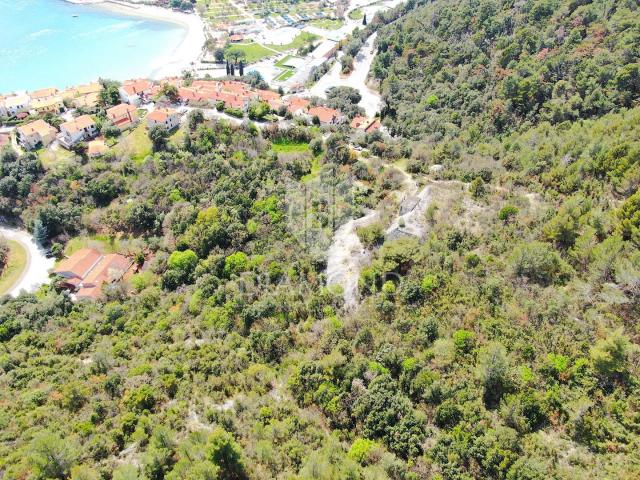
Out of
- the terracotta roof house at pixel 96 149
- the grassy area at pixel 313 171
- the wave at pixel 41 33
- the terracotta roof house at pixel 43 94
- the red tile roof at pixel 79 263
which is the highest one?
the wave at pixel 41 33

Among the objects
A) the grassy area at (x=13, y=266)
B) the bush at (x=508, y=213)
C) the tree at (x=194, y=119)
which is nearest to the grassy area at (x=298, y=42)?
the tree at (x=194, y=119)

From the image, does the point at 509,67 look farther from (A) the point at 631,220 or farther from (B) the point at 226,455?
(B) the point at 226,455

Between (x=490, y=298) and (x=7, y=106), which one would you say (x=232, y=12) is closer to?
(x=7, y=106)

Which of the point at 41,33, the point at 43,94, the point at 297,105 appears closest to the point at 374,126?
the point at 297,105

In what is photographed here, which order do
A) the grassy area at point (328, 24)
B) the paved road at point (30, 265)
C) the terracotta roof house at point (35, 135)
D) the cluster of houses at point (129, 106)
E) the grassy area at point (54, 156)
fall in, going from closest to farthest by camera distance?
the paved road at point (30, 265)
the grassy area at point (54, 156)
the terracotta roof house at point (35, 135)
the cluster of houses at point (129, 106)
the grassy area at point (328, 24)

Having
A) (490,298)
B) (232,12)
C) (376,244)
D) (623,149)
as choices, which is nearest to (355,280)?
(376,244)

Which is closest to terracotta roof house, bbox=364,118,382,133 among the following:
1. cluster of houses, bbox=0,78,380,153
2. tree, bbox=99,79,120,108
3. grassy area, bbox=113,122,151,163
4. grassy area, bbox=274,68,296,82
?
cluster of houses, bbox=0,78,380,153

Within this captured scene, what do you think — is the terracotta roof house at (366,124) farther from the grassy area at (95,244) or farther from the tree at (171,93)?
the grassy area at (95,244)

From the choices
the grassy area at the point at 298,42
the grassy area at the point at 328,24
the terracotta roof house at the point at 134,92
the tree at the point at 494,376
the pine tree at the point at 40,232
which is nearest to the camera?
the tree at the point at 494,376
